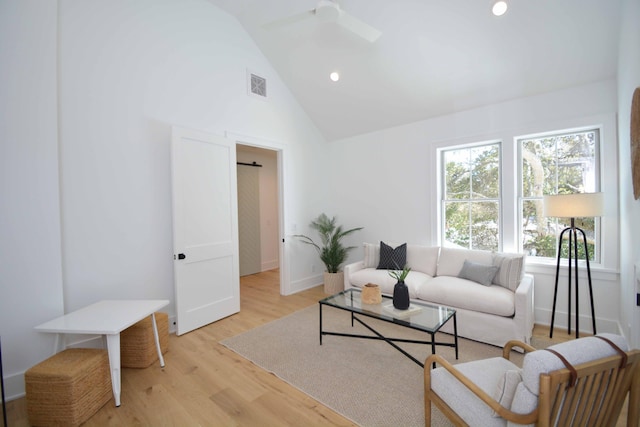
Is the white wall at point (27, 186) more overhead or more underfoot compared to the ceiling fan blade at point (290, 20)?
more underfoot

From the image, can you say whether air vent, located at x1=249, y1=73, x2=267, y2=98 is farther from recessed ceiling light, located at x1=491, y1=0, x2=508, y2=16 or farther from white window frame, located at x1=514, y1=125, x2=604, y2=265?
white window frame, located at x1=514, y1=125, x2=604, y2=265

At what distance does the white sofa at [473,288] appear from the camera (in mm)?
2664

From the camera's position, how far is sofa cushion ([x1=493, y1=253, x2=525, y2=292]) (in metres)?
2.98

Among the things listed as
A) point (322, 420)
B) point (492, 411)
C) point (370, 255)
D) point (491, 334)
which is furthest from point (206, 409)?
point (370, 255)

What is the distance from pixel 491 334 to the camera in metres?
2.74

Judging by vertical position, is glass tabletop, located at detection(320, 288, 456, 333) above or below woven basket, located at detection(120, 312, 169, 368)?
above

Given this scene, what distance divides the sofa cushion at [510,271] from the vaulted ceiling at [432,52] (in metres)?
1.98

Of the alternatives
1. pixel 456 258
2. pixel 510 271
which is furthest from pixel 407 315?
pixel 456 258

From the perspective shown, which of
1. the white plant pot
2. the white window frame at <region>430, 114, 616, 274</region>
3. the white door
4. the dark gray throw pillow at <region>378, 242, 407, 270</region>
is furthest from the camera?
the white plant pot

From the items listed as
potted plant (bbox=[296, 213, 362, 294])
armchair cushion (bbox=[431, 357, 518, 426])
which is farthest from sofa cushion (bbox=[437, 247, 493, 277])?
armchair cushion (bbox=[431, 357, 518, 426])

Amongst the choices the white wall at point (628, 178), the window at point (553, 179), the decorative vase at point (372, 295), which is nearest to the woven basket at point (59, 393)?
the decorative vase at point (372, 295)

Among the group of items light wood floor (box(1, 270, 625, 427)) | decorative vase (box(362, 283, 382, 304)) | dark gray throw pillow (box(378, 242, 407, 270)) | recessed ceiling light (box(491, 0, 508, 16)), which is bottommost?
light wood floor (box(1, 270, 625, 427))

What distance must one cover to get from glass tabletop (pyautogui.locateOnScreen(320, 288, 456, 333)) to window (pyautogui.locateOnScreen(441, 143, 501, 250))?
171 cm

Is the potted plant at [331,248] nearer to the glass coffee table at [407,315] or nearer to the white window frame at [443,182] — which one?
the white window frame at [443,182]
